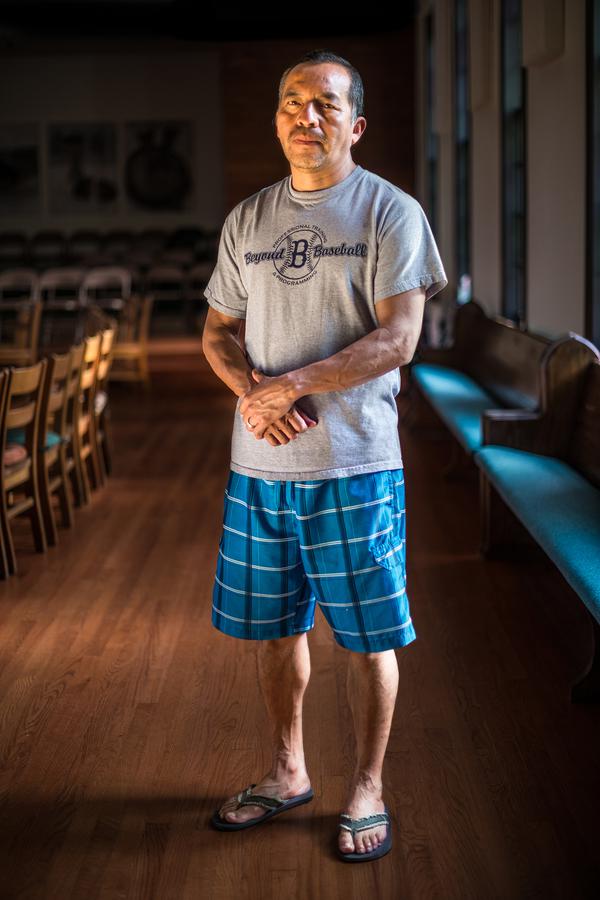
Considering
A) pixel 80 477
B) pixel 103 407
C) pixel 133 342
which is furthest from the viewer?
pixel 133 342

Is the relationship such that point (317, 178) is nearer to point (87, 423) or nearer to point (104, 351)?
point (87, 423)

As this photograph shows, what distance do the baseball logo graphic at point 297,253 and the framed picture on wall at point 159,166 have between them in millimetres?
15666

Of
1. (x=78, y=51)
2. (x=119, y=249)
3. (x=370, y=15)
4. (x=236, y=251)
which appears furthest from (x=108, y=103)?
(x=236, y=251)

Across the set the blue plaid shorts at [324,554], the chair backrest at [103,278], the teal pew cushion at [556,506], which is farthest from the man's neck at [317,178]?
the chair backrest at [103,278]

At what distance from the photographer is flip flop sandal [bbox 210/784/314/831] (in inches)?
99.5

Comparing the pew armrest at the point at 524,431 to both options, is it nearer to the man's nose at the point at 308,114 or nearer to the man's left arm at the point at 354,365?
the man's left arm at the point at 354,365

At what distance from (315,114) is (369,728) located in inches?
52.1

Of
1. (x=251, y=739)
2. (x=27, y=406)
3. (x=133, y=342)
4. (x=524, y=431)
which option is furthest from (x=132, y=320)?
(x=251, y=739)

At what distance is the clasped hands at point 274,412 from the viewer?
2.25 metres

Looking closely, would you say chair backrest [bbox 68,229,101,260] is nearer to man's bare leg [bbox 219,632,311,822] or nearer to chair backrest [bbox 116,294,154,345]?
chair backrest [bbox 116,294,154,345]

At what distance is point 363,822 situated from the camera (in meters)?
2.44

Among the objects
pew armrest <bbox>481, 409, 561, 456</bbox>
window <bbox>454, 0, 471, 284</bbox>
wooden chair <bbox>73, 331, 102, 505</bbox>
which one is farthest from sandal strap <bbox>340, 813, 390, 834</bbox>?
window <bbox>454, 0, 471, 284</bbox>

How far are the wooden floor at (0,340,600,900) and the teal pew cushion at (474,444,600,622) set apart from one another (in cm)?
42

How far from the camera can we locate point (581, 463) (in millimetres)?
4316
